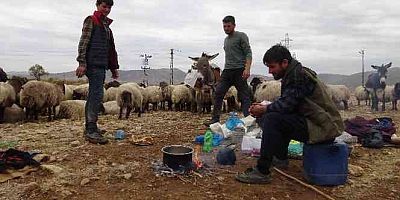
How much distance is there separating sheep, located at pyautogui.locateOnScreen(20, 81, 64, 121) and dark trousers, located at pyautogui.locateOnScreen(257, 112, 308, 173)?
28.8ft

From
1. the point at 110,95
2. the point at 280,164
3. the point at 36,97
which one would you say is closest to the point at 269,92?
the point at 110,95

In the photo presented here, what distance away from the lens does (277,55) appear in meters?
4.20

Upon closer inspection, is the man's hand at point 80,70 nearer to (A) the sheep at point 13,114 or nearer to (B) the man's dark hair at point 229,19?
(B) the man's dark hair at point 229,19

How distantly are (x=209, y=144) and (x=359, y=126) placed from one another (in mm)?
2817

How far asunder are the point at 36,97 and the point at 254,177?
8.78 m

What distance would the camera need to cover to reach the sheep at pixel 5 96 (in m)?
10.9

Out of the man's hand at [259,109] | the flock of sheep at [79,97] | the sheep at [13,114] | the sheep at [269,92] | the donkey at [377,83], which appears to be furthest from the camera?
the donkey at [377,83]

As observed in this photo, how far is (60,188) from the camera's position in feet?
12.8

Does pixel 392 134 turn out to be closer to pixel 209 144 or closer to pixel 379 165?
pixel 379 165

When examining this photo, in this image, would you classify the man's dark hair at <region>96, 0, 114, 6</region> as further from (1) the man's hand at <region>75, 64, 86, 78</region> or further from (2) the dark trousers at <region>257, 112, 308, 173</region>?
(2) the dark trousers at <region>257, 112, 308, 173</region>

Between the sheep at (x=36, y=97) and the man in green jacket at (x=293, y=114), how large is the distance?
8607 mm

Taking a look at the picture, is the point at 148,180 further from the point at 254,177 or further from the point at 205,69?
the point at 205,69

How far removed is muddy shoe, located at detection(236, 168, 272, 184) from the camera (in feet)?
13.6

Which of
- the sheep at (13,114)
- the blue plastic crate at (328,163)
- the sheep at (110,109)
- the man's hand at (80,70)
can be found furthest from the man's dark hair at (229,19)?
the sheep at (110,109)
